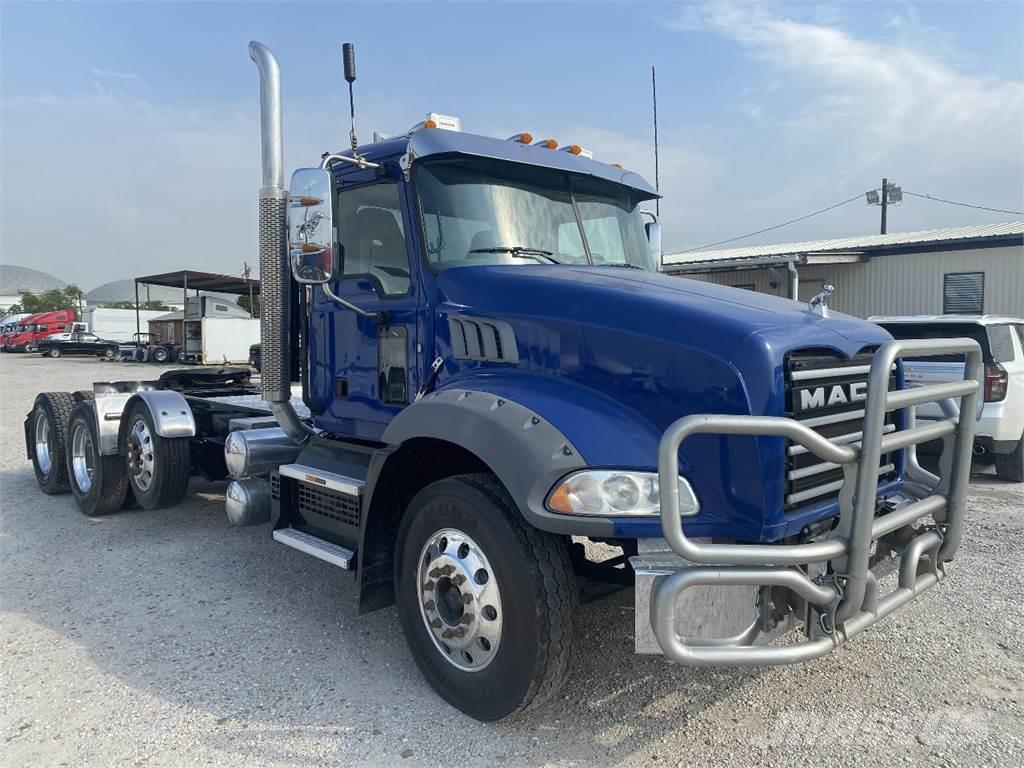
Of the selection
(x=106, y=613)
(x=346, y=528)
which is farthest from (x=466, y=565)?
(x=106, y=613)

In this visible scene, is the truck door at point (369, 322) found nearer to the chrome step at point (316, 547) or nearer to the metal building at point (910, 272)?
the chrome step at point (316, 547)

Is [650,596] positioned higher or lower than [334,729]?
higher

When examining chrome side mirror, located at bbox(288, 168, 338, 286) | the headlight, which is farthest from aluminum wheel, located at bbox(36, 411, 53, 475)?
the headlight

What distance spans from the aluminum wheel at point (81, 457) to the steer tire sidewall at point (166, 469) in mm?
988

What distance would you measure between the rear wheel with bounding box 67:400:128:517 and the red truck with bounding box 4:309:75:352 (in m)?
42.5

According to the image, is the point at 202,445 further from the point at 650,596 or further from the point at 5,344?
the point at 5,344

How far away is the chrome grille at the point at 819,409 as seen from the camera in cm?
295

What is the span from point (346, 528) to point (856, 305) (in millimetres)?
Result: 17196

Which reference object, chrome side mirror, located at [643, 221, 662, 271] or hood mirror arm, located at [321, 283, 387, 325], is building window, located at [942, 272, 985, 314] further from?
hood mirror arm, located at [321, 283, 387, 325]

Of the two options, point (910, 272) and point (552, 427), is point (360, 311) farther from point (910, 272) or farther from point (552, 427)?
point (910, 272)

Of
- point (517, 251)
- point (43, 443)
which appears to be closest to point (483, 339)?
point (517, 251)

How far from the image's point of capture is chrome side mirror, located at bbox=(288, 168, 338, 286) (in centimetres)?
371

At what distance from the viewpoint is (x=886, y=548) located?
3.33 metres

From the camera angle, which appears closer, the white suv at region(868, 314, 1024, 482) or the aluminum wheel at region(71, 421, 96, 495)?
the aluminum wheel at region(71, 421, 96, 495)
